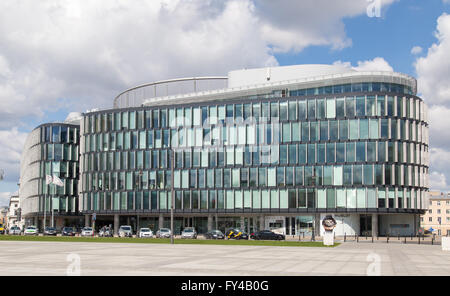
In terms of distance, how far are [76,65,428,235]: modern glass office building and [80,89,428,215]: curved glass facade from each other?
15cm

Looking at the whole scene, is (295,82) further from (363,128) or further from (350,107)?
(363,128)

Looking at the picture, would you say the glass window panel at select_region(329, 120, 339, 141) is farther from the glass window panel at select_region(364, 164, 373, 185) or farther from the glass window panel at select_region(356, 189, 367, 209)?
the glass window panel at select_region(356, 189, 367, 209)

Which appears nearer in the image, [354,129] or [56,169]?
[354,129]

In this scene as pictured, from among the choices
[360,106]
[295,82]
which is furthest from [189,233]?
[295,82]

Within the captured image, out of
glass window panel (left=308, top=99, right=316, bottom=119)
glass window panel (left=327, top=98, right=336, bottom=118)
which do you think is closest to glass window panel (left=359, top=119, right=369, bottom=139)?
glass window panel (left=327, top=98, right=336, bottom=118)

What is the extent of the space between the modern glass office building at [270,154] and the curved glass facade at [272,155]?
0.51 feet

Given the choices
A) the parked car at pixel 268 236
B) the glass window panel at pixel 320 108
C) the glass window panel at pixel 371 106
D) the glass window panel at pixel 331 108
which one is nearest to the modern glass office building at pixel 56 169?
the glass window panel at pixel 320 108

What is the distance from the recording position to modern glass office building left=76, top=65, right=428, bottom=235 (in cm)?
7994

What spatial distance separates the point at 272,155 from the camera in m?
84.6

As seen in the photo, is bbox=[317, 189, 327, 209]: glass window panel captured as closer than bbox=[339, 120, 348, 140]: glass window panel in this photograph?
No

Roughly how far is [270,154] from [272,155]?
1.15ft

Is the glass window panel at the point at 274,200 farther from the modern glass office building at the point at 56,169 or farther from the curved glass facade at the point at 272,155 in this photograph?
the modern glass office building at the point at 56,169

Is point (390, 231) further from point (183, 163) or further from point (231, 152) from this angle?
point (183, 163)
